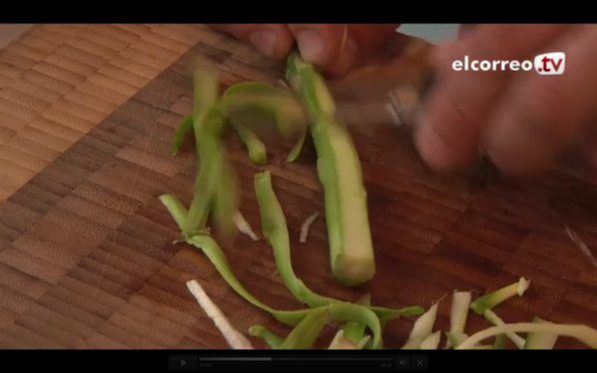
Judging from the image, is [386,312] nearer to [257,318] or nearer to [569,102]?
[257,318]

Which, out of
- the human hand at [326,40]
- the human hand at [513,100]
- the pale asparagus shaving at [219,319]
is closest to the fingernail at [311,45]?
the human hand at [326,40]

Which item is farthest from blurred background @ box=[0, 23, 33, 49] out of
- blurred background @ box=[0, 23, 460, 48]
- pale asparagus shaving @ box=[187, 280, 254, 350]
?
pale asparagus shaving @ box=[187, 280, 254, 350]

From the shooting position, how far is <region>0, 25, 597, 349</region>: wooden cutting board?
0.62 metres

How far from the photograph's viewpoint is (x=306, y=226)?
0.66 meters

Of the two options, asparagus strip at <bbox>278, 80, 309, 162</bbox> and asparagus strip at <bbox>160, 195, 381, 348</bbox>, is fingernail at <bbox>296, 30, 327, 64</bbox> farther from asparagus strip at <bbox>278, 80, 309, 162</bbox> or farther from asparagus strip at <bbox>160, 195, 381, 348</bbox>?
asparagus strip at <bbox>160, 195, 381, 348</bbox>

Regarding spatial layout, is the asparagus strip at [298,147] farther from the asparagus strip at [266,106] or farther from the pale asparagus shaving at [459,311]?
the pale asparagus shaving at [459,311]

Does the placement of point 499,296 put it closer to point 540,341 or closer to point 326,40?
point 540,341

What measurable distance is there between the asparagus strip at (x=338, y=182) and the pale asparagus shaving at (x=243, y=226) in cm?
6

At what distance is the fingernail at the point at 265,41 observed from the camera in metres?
0.72

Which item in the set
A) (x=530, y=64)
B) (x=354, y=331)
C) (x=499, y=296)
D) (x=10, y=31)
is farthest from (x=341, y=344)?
(x=10, y=31)

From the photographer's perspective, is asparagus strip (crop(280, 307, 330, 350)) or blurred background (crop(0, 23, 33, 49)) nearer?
asparagus strip (crop(280, 307, 330, 350))

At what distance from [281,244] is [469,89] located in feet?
0.59

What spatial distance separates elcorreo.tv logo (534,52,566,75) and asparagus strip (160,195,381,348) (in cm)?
21

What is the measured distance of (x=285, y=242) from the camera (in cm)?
64
